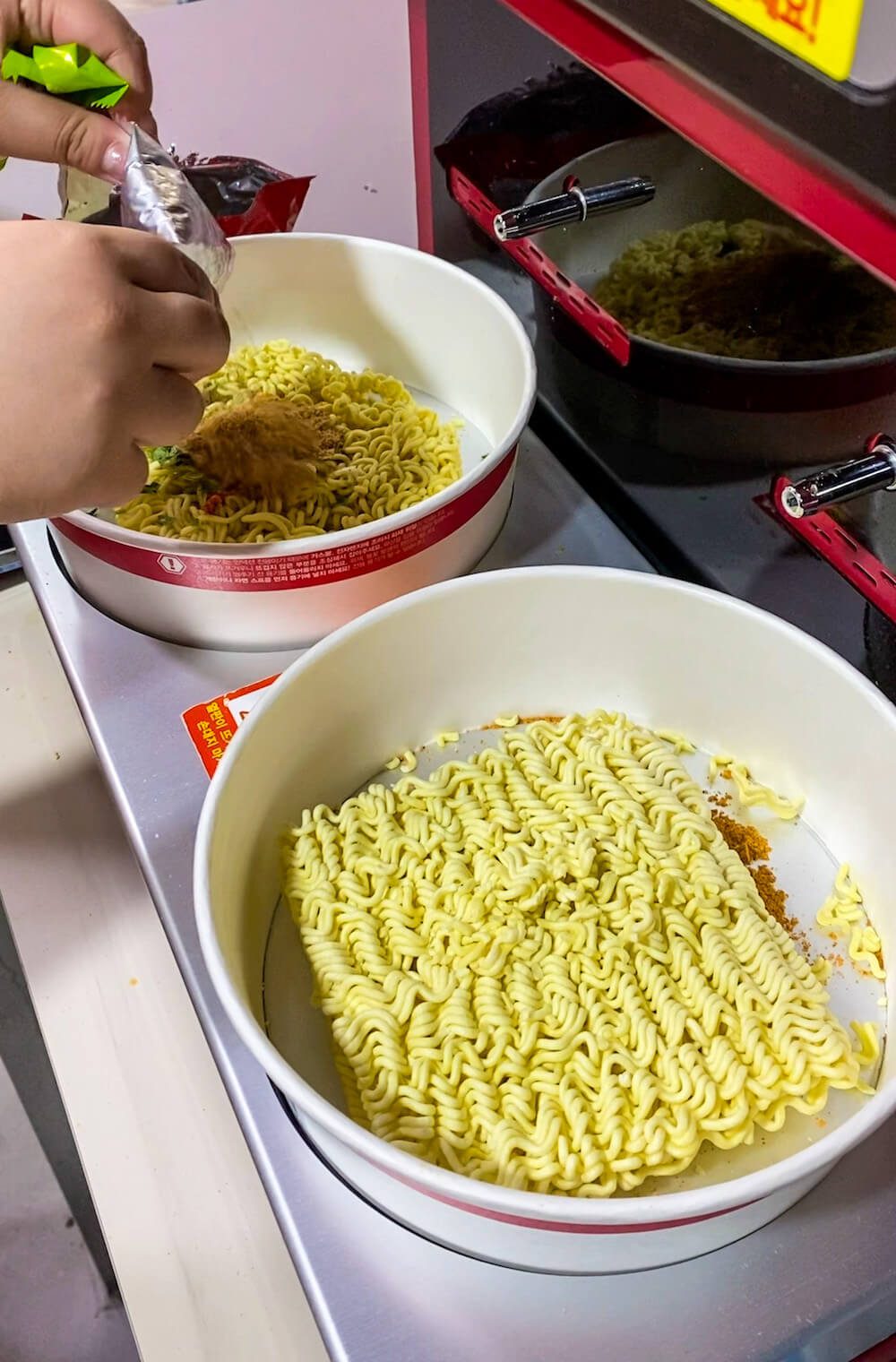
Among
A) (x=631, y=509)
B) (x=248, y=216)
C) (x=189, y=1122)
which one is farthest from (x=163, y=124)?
(x=189, y=1122)

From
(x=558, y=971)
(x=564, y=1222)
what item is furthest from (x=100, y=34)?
(x=564, y=1222)

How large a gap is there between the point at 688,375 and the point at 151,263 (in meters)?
0.45

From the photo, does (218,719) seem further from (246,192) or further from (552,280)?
(246,192)

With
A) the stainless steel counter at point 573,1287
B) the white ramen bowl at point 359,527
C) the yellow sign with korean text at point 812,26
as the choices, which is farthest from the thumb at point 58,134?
the stainless steel counter at point 573,1287

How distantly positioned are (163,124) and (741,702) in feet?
3.05

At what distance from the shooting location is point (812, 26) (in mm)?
487

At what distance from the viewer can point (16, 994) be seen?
1395 mm

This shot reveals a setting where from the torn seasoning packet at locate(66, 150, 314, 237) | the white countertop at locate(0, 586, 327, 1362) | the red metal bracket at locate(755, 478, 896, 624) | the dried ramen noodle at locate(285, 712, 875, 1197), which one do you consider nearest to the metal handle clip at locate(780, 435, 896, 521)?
the red metal bracket at locate(755, 478, 896, 624)

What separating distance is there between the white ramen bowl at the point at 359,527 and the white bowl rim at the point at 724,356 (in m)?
0.12

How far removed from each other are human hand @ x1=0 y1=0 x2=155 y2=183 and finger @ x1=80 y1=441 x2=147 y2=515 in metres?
0.29

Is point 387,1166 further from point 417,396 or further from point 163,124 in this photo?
point 163,124

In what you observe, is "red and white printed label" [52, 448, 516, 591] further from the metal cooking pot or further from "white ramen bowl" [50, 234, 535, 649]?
the metal cooking pot

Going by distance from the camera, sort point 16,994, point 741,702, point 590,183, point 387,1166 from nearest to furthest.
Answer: point 387,1166, point 741,702, point 590,183, point 16,994

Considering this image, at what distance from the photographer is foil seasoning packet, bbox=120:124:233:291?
2.90 feet
